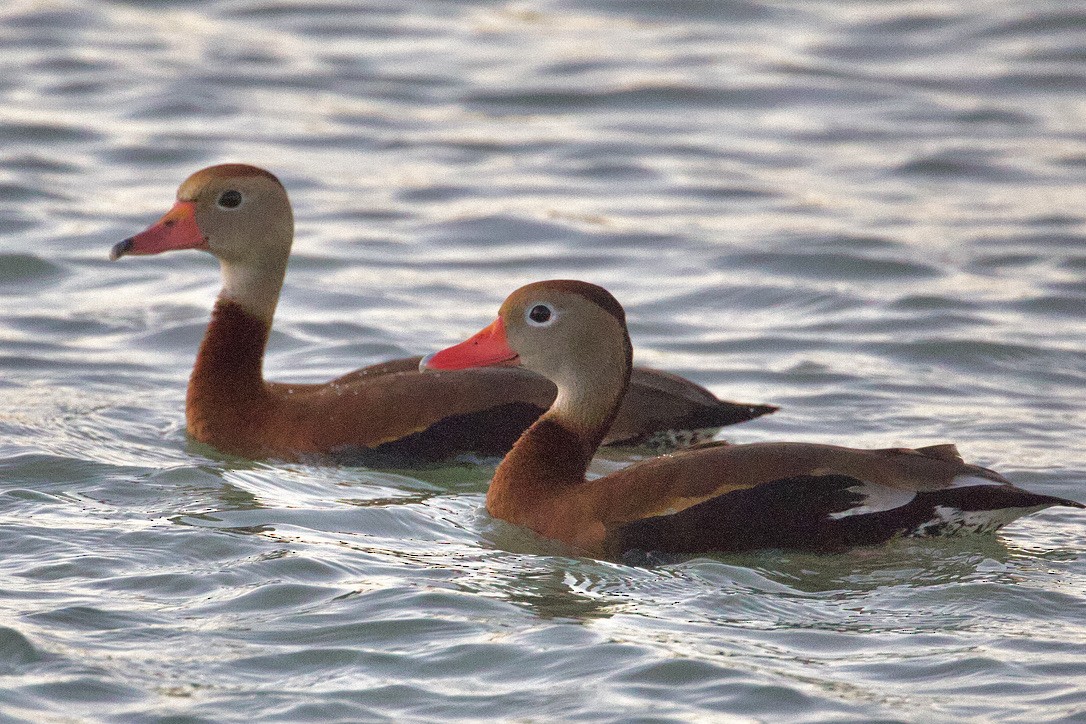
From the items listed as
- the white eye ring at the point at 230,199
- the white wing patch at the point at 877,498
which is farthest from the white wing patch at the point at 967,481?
the white eye ring at the point at 230,199

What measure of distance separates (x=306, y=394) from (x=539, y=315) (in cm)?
148

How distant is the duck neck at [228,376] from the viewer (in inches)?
313

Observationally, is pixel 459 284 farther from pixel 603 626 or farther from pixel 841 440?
pixel 603 626

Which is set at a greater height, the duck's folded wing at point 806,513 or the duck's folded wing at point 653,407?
the duck's folded wing at point 653,407

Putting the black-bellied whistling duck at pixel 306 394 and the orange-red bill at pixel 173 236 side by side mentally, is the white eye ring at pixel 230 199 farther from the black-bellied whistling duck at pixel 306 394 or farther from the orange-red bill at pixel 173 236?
the orange-red bill at pixel 173 236

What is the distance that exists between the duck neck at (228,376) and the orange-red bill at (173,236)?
0.98 feet

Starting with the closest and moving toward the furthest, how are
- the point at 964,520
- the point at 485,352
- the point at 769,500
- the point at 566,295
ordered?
the point at 769,500 < the point at 964,520 < the point at 566,295 < the point at 485,352

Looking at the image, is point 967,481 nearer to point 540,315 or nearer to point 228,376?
point 540,315

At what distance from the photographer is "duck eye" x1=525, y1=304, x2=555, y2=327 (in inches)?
277

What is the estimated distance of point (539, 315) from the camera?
7.05 metres

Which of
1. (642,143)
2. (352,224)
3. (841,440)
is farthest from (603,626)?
(642,143)

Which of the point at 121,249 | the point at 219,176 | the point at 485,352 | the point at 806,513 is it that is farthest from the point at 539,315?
the point at 121,249

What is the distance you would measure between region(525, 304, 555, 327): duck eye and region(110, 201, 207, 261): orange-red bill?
200cm

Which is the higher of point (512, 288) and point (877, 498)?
point (512, 288)
